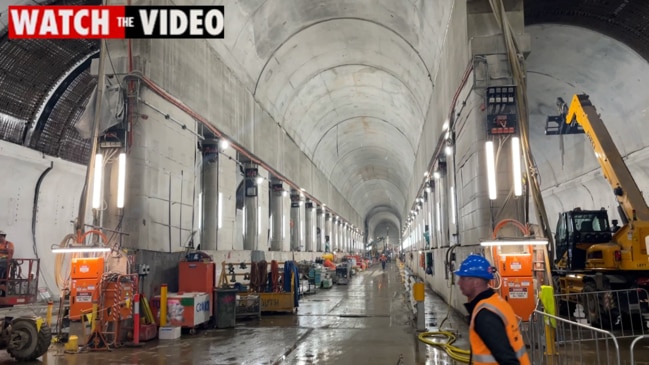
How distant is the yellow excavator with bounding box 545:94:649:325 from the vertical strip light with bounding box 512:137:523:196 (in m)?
2.45

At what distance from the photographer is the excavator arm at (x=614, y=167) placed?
10930 millimetres

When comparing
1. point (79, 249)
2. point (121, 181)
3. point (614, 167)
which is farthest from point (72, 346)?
point (614, 167)

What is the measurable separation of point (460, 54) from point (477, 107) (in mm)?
2082

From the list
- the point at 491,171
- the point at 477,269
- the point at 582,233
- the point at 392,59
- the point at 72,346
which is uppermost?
the point at 392,59

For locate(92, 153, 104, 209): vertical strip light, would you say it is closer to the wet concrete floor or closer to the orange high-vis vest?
the wet concrete floor

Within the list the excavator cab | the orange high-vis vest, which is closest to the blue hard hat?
the orange high-vis vest

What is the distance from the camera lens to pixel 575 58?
15555mm

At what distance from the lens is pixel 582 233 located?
13148 millimetres

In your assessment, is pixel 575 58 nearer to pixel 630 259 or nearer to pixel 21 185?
pixel 630 259

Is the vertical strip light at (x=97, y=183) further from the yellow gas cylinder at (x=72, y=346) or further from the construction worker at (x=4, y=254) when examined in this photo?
the construction worker at (x=4, y=254)

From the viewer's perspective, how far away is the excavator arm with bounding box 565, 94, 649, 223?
10.9 meters

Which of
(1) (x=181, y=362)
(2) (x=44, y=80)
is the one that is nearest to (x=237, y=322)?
(1) (x=181, y=362)

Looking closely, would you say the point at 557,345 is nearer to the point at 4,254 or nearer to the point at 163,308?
the point at 163,308

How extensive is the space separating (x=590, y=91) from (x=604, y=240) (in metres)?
5.68
